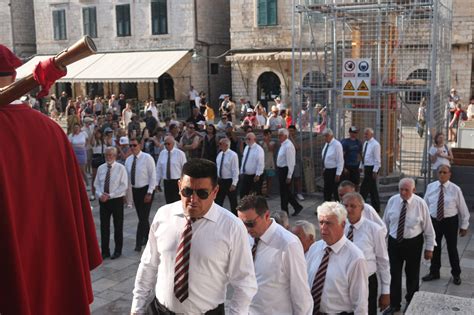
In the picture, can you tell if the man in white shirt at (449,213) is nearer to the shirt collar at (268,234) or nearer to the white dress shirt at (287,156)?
the white dress shirt at (287,156)

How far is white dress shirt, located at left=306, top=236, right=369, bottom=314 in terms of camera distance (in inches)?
168

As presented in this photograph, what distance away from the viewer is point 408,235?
6.55 m

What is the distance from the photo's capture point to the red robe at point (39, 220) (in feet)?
6.32

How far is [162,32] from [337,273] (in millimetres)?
26363

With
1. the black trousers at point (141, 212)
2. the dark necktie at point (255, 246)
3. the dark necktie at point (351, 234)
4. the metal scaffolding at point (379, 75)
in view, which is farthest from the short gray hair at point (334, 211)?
the metal scaffolding at point (379, 75)

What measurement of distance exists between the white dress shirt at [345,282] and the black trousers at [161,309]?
1.26 m

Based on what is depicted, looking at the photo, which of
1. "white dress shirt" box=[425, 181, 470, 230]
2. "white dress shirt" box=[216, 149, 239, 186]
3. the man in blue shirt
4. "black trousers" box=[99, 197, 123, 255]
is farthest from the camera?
the man in blue shirt

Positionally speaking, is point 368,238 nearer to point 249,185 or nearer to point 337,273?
point 337,273

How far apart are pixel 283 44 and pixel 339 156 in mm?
16816

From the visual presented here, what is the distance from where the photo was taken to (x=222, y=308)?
336 cm

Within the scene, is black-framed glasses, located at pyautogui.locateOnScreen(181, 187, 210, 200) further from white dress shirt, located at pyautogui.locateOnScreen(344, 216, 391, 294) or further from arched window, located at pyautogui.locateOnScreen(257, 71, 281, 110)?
arched window, located at pyautogui.locateOnScreen(257, 71, 281, 110)

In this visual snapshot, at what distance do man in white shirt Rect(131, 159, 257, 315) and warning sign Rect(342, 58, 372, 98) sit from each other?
919 centimetres

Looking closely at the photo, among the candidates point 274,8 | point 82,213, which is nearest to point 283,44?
point 274,8

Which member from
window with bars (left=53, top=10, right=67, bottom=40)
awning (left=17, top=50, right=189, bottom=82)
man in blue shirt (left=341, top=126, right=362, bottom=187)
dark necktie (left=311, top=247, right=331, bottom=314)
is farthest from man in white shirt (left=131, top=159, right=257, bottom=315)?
window with bars (left=53, top=10, right=67, bottom=40)
